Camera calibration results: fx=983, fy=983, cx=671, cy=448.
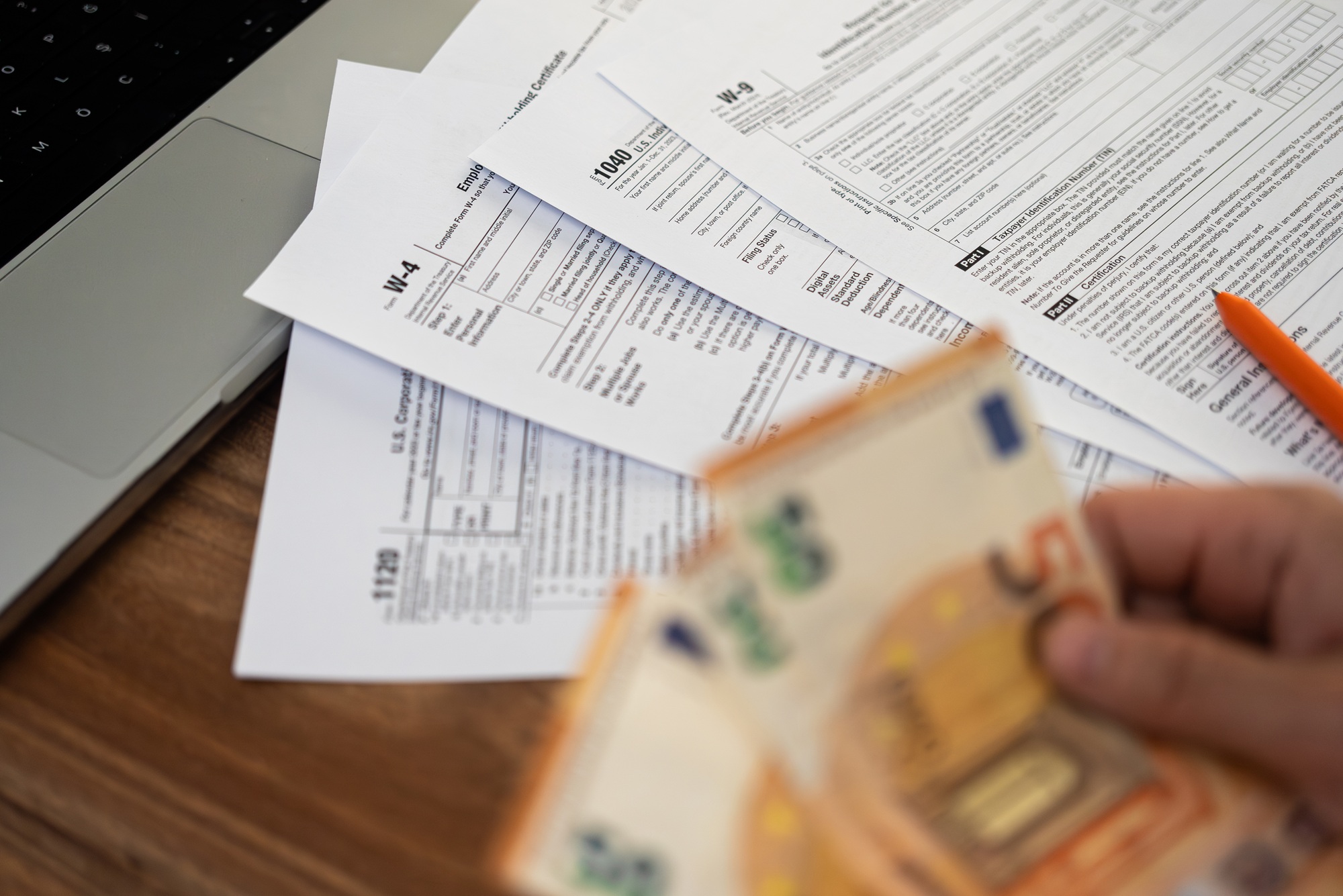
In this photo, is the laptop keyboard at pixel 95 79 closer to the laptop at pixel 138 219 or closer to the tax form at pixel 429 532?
the laptop at pixel 138 219

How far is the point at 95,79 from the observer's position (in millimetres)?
576

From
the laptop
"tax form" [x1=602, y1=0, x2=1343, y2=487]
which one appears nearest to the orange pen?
"tax form" [x1=602, y1=0, x2=1343, y2=487]

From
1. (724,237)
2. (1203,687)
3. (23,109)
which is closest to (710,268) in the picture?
(724,237)

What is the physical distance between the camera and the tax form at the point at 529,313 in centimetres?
46

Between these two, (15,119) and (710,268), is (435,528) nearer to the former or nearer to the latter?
(710,268)

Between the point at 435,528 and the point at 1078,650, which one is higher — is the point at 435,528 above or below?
below

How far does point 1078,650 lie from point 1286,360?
0.84ft

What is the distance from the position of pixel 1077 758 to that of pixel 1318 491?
0.14 metres

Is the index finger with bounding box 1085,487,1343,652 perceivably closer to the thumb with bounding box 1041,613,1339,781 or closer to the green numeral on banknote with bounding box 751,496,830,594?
the thumb with bounding box 1041,613,1339,781

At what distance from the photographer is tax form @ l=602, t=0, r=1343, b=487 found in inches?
19.0

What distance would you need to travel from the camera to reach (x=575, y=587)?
1.36 feet

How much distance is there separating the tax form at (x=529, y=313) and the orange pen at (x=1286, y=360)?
8cm

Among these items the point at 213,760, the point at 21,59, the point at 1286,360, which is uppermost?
the point at 1286,360

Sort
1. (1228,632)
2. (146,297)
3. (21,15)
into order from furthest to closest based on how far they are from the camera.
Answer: (21,15) < (146,297) < (1228,632)
